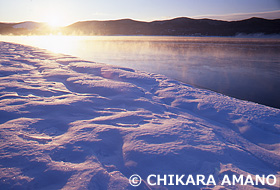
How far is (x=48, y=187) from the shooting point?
4.78 ft

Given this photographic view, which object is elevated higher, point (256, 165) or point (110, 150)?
point (110, 150)

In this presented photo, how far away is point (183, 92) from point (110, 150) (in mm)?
2703

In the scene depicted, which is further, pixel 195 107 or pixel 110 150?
pixel 195 107

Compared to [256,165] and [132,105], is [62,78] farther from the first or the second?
[256,165]

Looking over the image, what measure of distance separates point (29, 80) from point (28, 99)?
4.69 feet

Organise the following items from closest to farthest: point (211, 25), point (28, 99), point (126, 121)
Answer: point (126, 121) < point (28, 99) < point (211, 25)

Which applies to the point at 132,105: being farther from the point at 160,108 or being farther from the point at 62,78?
the point at 62,78

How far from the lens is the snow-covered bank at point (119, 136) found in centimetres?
162

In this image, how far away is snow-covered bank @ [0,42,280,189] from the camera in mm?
1625

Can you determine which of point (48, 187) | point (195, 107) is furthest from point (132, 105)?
point (48, 187)

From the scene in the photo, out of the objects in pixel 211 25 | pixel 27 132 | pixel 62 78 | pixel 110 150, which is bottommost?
pixel 110 150

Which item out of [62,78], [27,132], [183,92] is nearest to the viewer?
[27,132]

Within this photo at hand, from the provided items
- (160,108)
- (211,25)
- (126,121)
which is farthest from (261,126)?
(211,25)

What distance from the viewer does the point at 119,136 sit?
7.24ft
